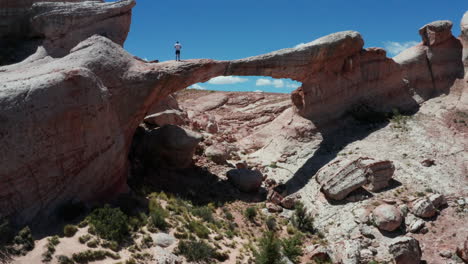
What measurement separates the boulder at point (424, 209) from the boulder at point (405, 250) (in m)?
1.79

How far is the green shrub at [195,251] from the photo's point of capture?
49.1ft

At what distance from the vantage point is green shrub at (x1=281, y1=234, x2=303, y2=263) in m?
16.7

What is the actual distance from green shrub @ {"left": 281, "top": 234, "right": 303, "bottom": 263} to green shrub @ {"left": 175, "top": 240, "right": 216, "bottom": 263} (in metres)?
2.97

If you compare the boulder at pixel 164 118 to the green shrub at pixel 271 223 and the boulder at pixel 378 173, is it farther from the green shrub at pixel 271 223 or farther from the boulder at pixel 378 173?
the boulder at pixel 378 173

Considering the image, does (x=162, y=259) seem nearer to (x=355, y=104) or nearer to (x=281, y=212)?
(x=281, y=212)

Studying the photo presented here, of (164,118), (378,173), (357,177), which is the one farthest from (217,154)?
(378,173)

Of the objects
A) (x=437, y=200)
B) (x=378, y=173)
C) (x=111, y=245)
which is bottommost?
(x=111, y=245)

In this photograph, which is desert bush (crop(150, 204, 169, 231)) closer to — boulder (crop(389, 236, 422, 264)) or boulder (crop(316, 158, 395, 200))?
boulder (crop(316, 158, 395, 200))

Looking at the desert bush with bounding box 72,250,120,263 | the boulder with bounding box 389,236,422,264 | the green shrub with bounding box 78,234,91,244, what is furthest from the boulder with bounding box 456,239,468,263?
the green shrub with bounding box 78,234,91,244

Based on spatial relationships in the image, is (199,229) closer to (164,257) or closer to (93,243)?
(164,257)

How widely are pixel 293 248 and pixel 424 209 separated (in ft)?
18.5

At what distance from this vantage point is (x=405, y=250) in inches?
635

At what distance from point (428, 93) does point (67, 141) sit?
66.7ft

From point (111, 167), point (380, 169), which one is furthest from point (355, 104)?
point (111, 167)
